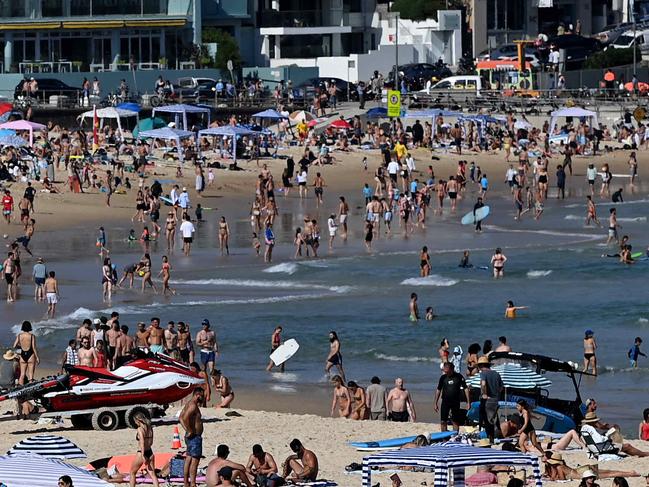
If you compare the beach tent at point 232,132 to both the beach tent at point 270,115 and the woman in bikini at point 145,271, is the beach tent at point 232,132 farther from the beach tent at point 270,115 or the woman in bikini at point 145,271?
the woman in bikini at point 145,271

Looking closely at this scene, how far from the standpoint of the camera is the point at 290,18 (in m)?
70.7

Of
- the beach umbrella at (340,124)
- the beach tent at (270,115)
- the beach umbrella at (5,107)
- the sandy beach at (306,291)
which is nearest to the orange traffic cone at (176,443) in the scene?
the sandy beach at (306,291)

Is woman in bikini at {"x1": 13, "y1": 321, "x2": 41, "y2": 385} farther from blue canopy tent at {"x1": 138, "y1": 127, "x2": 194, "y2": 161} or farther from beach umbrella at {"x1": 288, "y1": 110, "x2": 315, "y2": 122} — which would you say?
beach umbrella at {"x1": 288, "y1": 110, "x2": 315, "y2": 122}

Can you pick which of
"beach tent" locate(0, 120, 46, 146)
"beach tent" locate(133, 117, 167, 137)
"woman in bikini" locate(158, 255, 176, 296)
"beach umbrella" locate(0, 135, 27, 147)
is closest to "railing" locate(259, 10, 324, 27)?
"beach tent" locate(133, 117, 167, 137)

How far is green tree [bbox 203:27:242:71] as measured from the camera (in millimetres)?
66188

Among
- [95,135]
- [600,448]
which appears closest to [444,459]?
[600,448]

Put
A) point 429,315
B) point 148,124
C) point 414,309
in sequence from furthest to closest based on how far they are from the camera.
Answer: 1. point 148,124
2. point 429,315
3. point 414,309

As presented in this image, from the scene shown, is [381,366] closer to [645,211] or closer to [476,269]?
[476,269]

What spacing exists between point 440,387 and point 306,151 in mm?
32579

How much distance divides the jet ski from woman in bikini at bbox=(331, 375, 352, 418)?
7.22ft

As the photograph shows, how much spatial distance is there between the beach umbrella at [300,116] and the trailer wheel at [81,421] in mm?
36593

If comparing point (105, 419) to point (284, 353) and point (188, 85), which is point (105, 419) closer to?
point (284, 353)

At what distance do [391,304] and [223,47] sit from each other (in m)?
36.6

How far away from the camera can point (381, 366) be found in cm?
2580
